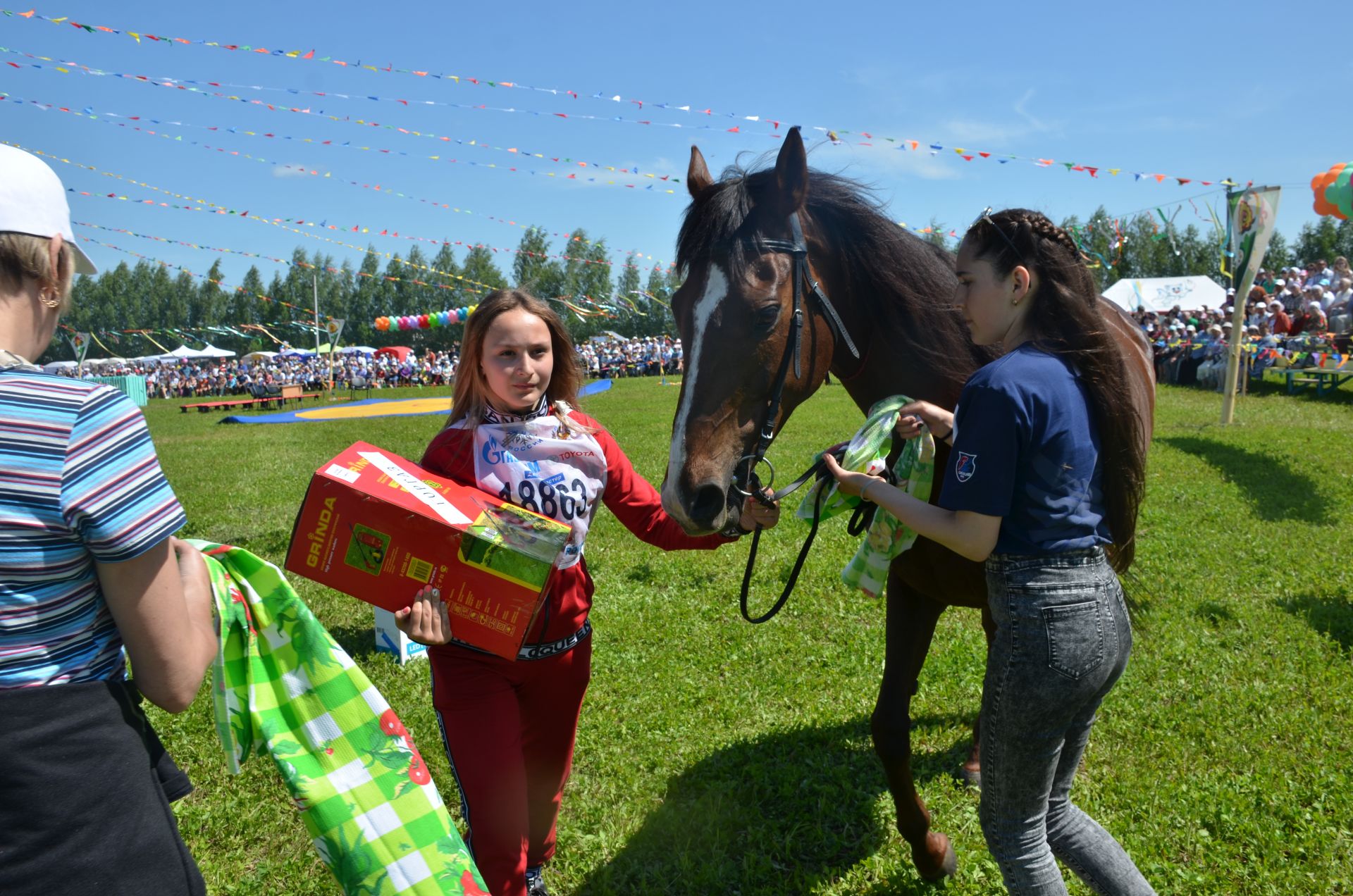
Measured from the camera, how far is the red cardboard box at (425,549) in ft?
6.72

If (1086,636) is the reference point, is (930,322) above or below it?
above

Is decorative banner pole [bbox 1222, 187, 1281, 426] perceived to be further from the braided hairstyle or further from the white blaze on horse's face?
the white blaze on horse's face

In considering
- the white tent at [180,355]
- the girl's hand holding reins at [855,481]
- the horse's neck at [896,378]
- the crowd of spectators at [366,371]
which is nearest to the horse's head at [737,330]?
the horse's neck at [896,378]

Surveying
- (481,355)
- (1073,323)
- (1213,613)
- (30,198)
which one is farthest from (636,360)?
(30,198)

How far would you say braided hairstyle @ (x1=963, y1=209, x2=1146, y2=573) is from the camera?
2.07 metres

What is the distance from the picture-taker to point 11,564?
4.07ft

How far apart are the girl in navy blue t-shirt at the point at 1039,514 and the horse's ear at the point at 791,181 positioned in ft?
2.28

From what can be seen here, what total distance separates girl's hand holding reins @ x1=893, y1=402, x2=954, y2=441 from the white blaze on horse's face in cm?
64

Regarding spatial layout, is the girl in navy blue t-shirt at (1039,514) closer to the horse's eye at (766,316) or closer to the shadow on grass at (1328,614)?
the horse's eye at (766,316)

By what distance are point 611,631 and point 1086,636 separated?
3896 mm

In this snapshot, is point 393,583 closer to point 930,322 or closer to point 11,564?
point 11,564

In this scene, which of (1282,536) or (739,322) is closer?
(739,322)

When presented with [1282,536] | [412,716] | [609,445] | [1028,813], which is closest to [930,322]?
[609,445]

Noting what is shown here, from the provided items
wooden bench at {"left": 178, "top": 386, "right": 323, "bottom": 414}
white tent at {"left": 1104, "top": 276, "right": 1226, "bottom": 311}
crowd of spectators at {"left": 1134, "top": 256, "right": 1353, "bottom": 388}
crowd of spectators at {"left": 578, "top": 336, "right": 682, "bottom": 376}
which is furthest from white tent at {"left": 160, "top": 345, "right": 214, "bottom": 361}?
crowd of spectators at {"left": 1134, "top": 256, "right": 1353, "bottom": 388}
